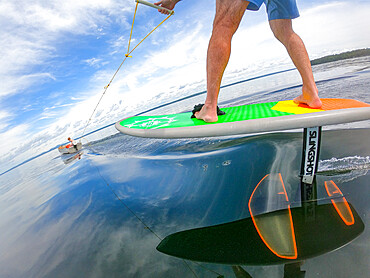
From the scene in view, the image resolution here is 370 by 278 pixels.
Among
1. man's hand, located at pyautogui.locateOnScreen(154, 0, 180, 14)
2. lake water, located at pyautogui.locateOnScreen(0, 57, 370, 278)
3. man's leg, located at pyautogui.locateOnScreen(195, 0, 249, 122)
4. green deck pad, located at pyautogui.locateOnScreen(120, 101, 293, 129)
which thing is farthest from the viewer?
man's hand, located at pyautogui.locateOnScreen(154, 0, 180, 14)

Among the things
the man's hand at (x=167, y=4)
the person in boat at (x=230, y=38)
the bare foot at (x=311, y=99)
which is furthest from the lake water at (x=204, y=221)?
the man's hand at (x=167, y=4)

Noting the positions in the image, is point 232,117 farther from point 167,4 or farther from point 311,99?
point 167,4

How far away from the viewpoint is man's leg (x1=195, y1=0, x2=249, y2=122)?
59.2 inches

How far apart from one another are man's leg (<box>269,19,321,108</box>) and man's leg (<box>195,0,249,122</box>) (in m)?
0.66

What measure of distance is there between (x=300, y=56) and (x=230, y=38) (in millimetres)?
817

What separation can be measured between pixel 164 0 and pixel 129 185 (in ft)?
9.40

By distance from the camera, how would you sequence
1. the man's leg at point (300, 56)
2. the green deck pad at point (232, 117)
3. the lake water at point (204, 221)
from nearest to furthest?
the lake water at point (204, 221) → the green deck pad at point (232, 117) → the man's leg at point (300, 56)

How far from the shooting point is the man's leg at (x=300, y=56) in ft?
5.67

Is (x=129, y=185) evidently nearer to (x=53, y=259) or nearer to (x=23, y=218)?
(x=53, y=259)

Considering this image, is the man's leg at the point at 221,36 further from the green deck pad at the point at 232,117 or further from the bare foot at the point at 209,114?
the green deck pad at the point at 232,117

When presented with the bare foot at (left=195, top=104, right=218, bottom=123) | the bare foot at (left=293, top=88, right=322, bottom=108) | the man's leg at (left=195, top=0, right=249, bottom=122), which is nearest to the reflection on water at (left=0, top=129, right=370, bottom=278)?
the bare foot at (left=293, top=88, right=322, bottom=108)

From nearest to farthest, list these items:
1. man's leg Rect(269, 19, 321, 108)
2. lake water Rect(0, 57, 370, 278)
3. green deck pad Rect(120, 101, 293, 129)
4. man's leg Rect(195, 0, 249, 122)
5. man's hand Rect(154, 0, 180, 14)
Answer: lake water Rect(0, 57, 370, 278) < man's leg Rect(195, 0, 249, 122) < green deck pad Rect(120, 101, 293, 129) < man's leg Rect(269, 19, 321, 108) < man's hand Rect(154, 0, 180, 14)

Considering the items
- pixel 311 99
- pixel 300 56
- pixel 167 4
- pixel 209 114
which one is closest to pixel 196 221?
pixel 209 114

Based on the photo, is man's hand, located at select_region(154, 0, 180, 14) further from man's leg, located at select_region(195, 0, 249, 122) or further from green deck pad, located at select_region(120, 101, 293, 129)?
green deck pad, located at select_region(120, 101, 293, 129)
